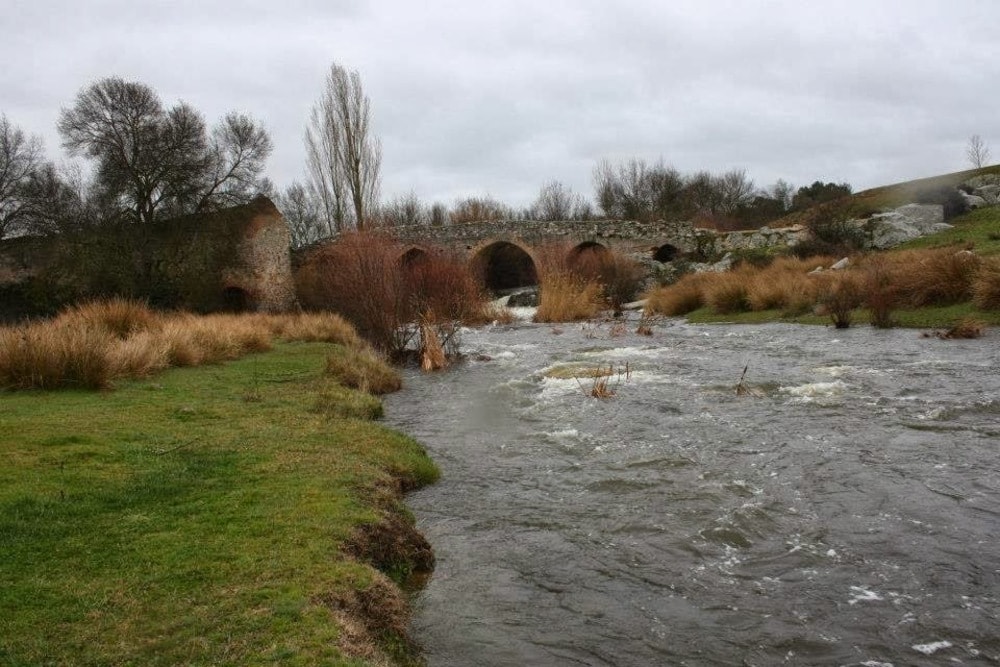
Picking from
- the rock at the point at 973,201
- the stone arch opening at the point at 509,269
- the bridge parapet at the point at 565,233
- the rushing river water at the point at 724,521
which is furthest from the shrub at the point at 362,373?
the rock at the point at 973,201

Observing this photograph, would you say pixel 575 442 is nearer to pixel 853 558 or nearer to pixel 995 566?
pixel 853 558

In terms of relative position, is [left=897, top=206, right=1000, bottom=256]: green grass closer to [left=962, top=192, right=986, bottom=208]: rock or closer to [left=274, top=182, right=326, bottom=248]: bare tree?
[left=962, top=192, right=986, bottom=208]: rock

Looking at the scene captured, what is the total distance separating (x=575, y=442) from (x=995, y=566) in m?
4.34

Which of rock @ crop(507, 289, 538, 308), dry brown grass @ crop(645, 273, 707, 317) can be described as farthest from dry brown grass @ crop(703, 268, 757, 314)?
rock @ crop(507, 289, 538, 308)

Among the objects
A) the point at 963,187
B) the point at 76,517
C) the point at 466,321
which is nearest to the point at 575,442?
the point at 76,517

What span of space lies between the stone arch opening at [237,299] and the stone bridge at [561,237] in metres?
7.84

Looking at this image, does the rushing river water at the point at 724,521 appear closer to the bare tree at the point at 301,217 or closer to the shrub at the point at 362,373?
the shrub at the point at 362,373

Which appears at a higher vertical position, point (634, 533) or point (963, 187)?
point (963, 187)

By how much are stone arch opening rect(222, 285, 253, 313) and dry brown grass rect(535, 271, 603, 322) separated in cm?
1512

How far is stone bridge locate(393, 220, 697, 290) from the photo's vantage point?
1407 inches

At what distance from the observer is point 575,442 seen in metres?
8.14

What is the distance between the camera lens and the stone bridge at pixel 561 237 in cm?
3575

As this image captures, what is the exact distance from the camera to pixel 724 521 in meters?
5.46

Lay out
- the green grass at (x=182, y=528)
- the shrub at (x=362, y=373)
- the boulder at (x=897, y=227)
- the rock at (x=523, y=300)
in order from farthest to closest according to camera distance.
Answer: the rock at (x=523, y=300) → the boulder at (x=897, y=227) → the shrub at (x=362, y=373) → the green grass at (x=182, y=528)
